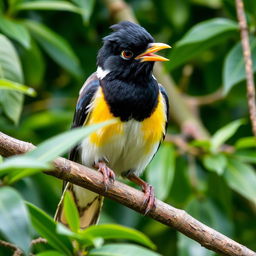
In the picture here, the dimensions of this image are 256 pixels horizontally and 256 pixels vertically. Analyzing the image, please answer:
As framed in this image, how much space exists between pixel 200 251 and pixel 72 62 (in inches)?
89.5

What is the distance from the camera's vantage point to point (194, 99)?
7109mm

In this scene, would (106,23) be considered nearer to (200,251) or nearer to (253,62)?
(253,62)

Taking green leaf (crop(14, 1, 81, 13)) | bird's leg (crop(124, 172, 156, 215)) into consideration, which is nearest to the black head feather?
green leaf (crop(14, 1, 81, 13))

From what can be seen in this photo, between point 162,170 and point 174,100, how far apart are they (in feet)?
5.12

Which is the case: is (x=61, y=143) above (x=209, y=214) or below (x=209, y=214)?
below

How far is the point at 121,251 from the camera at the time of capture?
297 cm

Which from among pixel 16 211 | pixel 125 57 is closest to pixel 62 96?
pixel 125 57

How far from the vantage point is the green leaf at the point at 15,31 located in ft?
16.9

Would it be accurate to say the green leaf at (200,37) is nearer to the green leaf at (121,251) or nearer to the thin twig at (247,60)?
the thin twig at (247,60)

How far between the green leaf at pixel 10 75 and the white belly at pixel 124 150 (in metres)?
0.67

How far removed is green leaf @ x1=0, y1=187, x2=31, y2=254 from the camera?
2502mm

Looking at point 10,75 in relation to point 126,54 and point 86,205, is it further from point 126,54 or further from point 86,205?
point 86,205

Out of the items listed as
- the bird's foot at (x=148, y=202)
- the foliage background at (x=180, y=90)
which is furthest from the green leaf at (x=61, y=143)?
the foliage background at (x=180, y=90)

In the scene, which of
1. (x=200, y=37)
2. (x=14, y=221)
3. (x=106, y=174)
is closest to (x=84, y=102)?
(x=106, y=174)
